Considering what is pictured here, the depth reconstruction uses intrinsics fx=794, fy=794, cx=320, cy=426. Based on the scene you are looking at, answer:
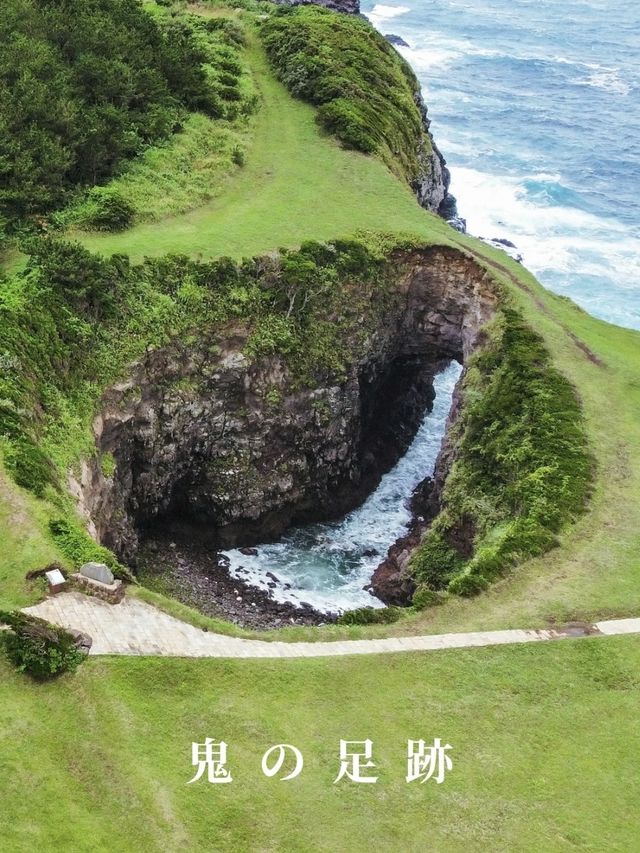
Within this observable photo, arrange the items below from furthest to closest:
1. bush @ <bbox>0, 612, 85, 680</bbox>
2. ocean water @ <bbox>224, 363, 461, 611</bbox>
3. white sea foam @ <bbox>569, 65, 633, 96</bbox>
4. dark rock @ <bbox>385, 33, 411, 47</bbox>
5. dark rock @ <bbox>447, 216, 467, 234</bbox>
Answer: dark rock @ <bbox>385, 33, 411, 47</bbox>
white sea foam @ <bbox>569, 65, 633, 96</bbox>
dark rock @ <bbox>447, 216, 467, 234</bbox>
ocean water @ <bbox>224, 363, 461, 611</bbox>
bush @ <bbox>0, 612, 85, 680</bbox>

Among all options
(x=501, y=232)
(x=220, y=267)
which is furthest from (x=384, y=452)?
(x=501, y=232)

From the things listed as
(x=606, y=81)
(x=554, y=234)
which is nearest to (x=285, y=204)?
(x=554, y=234)

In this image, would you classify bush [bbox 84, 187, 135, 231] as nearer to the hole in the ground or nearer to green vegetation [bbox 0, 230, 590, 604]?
green vegetation [bbox 0, 230, 590, 604]

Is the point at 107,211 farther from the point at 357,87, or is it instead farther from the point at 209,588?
the point at 357,87

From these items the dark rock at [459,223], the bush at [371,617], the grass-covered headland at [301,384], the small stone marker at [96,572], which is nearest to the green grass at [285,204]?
the grass-covered headland at [301,384]

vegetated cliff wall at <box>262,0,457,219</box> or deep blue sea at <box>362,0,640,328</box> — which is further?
deep blue sea at <box>362,0,640,328</box>

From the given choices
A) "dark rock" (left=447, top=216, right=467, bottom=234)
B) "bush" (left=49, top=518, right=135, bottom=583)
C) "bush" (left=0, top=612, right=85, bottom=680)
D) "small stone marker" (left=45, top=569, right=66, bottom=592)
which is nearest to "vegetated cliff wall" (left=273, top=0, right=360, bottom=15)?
"dark rock" (left=447, top=216, right=467, bottom=234)

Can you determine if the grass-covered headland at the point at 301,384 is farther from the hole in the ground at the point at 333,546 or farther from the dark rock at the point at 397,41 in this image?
the dark rock at the point at 397,41
